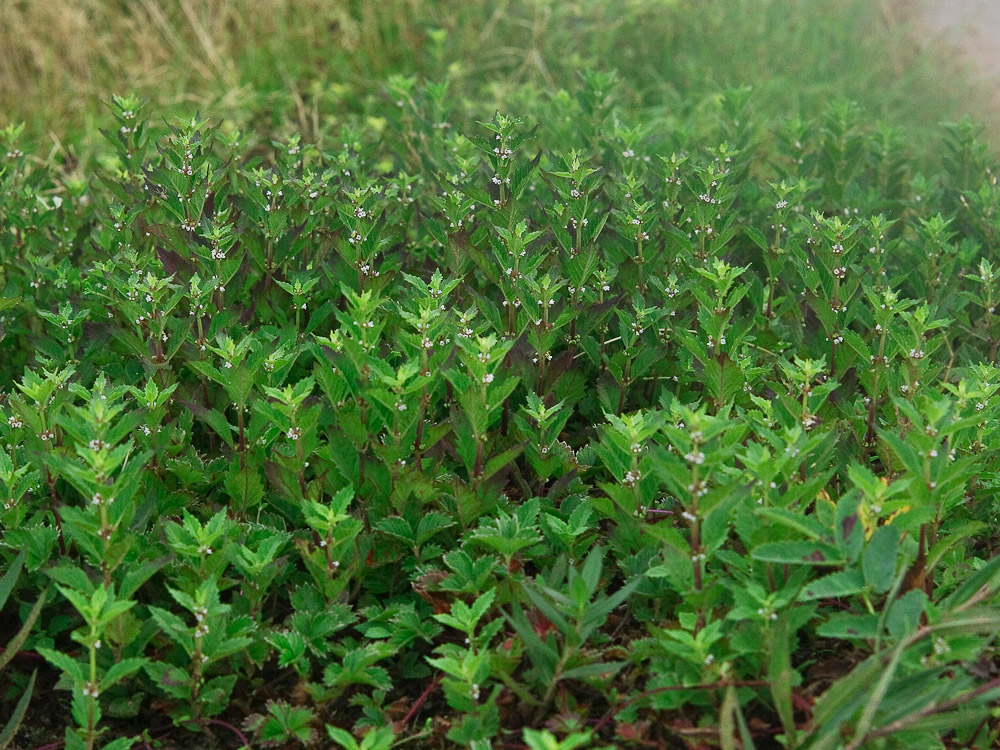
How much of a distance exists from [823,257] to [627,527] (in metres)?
1.01

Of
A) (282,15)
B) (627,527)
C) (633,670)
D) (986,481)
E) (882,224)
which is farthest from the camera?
(282,15)

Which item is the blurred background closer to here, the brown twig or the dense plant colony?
the dense plant colony

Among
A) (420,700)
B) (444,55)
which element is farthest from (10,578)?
(444,55)

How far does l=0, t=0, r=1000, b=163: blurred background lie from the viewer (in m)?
5.68

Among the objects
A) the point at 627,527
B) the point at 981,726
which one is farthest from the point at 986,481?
the point at 627,527

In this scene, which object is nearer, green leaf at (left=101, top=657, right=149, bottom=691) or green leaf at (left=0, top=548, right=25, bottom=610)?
green leaf at (left=101, top=657, right=149, bottom=691)

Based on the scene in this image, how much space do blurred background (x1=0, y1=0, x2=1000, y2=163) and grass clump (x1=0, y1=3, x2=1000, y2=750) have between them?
2.31 m

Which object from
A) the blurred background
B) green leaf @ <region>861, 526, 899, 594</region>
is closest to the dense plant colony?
green leaf @ <region>861, 526, 899, 594</region>

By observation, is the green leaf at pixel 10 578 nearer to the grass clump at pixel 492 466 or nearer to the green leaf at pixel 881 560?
the grass clump at pixel 492 466

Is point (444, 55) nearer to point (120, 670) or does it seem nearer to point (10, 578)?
point (10, 578)

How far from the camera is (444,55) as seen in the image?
236 inches

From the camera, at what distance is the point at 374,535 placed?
236cm

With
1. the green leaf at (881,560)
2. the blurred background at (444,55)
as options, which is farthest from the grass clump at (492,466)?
the blurred background at (444,55)

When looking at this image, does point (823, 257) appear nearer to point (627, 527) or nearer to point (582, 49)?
point (627, 527)
